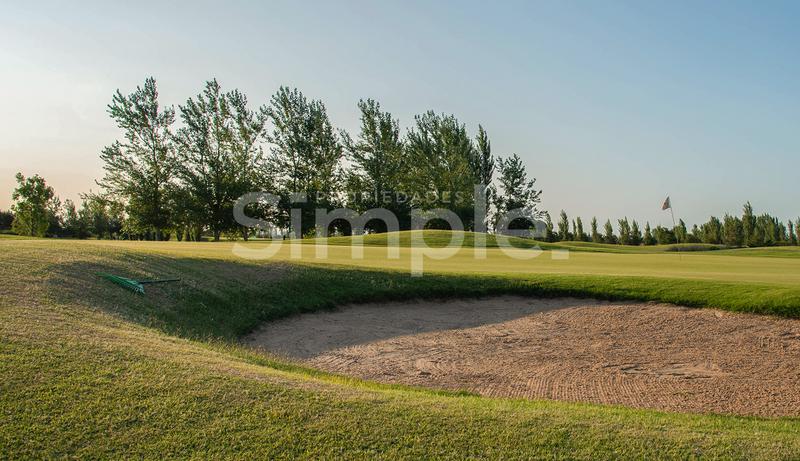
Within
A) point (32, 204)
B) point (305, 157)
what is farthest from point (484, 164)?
point (32, 204)

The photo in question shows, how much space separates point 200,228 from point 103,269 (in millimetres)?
45039

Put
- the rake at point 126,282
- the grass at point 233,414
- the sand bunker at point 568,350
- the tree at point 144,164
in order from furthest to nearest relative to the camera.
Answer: the tree at point 144,164, the rake at point 126,282, the sand bunker at point 568,350, the grass at point 233,414

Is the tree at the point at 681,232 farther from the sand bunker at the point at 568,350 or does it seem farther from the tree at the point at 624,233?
the sand bunker at the point at 568,350

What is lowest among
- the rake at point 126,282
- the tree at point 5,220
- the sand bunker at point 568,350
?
the sand bunker at point 568,350

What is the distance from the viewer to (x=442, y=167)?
62906mm

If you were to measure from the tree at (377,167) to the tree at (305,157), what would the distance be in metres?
2.46

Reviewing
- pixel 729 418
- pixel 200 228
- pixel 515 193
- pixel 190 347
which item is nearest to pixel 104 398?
pixel 190 347

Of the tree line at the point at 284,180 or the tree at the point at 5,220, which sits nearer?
the tree line at the point at 284,180

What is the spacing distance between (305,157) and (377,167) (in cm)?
809

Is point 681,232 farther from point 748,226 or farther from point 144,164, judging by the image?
point 144,164

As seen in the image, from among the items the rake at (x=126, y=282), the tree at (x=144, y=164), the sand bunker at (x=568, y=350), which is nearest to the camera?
the sand bunker at (x=568, y=350)

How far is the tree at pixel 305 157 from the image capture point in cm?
5738

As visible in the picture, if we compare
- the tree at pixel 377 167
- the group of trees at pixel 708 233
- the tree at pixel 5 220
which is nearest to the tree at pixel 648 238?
the group of trees at pixel 708 233

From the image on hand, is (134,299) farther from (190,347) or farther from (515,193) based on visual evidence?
(515,193)
